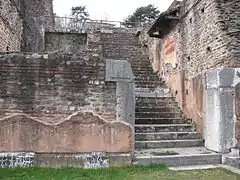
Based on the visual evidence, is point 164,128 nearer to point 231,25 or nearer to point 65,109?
point 65,109

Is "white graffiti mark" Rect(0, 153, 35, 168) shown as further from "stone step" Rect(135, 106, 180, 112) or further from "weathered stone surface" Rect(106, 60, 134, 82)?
"stone step" Rect(135, 106, 180, 112)

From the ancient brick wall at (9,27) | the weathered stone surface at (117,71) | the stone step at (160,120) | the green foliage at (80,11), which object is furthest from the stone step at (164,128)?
the green foliage at (80,11)

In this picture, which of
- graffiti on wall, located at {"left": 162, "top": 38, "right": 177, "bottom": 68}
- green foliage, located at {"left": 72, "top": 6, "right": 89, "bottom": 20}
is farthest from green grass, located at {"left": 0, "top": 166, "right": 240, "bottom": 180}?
green foliage, located at {"left": 72, "top": 6, "right": 89, "bottom": 20}

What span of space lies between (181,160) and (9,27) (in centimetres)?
711

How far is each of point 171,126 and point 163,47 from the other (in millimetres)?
4018

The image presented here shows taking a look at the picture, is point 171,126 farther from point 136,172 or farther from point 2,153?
point 2,153

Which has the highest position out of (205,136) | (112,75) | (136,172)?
(112,75)

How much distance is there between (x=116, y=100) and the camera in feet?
24.6

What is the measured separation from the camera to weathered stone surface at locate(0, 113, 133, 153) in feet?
21.8

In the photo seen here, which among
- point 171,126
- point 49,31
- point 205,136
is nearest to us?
point 205,136

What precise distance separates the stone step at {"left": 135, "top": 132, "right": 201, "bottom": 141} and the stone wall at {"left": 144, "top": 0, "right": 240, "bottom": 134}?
302 millimetres

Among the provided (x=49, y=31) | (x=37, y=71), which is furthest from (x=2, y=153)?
(x=49, y=31)

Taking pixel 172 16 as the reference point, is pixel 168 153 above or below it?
below

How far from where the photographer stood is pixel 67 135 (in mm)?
6785
